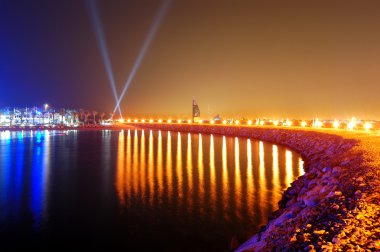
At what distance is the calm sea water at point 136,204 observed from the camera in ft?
38.6

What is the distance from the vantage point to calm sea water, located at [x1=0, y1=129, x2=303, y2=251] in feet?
38.6

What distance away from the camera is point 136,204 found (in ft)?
53.9

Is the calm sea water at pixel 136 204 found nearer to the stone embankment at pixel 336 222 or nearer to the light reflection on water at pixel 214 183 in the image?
the light reflection on water at pixel 214 183

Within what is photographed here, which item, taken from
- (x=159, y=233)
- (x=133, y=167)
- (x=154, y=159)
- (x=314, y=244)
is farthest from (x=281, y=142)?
(x=314, y=244)

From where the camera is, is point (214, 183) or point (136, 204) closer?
point (136, 204)

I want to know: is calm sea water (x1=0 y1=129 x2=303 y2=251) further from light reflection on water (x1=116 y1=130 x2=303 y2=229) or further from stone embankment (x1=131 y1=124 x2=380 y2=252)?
stone embankment (x1=131 y1=124 x2=380 y2=252)

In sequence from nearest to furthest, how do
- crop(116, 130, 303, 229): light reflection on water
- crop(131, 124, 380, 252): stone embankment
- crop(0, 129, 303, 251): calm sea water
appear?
crop(131, 124, 380, 252): stone embankment < crop(0, 129, 303, 251): calm sea water < crop(116, 130, 303, 229): light reflection on water

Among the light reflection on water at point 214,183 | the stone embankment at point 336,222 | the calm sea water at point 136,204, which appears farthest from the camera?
the light reflection on water at point 214,183

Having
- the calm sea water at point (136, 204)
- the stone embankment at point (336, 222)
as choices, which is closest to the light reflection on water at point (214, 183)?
the calm sea water at point (136, 204)

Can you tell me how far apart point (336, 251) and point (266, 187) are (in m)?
14.8

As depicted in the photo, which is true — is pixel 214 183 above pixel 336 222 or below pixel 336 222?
below

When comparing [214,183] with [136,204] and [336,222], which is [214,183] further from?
[336,222]

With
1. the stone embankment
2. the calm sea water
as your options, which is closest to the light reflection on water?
the calm sea water

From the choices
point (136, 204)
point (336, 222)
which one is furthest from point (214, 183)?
point (336, 222)
